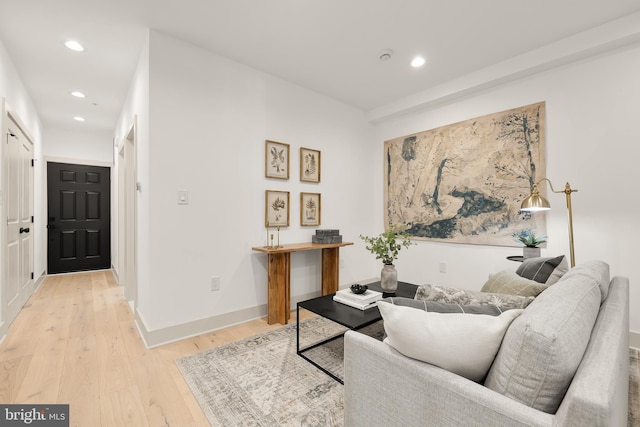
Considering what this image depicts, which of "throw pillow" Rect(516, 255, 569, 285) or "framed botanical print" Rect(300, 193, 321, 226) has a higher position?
"framed botanical print" Rect(300, 193, 321, 226)

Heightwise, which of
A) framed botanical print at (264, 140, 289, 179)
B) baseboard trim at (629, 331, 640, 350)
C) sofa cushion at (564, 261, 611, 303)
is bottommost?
baseboard trim at (629, 331, 640, 350)

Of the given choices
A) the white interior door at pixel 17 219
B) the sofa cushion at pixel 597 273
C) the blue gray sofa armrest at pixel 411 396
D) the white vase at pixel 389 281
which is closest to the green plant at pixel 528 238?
the sofa cushion at pixel 597 273

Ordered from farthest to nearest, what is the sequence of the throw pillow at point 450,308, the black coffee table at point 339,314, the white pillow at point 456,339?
the black coffee table at point 339,314, the throw pillow at point 450,308, the white pillow at point 456,339

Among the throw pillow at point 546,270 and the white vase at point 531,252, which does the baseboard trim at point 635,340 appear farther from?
the throw pillow at point 546,270

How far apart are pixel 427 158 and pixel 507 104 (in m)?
0.99

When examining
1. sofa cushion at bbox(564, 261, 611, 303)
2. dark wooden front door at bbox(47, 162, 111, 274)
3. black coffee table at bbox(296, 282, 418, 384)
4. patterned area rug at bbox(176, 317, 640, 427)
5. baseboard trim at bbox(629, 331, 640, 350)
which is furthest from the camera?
dark wooden front door at bbox(47, 162, 111, 274)

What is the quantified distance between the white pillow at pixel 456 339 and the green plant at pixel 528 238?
216cm

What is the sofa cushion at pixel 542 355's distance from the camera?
0.70 meters

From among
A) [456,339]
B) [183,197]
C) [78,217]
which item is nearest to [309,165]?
[183,197]

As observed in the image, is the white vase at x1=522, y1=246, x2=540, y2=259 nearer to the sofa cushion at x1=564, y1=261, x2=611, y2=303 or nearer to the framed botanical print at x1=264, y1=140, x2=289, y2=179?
the sofa cushion at x1=564, y1=261, x2=611, y2=303

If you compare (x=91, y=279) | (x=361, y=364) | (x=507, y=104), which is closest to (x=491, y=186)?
(x=507, y=104)

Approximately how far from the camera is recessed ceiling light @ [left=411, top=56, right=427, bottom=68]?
286cm

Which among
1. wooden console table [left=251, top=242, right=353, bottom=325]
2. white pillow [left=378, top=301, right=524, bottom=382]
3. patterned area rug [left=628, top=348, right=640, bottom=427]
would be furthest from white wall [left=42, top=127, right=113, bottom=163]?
patterned area rug [left=628, top=348, right=640, bottom=427]

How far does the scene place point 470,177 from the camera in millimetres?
3291
